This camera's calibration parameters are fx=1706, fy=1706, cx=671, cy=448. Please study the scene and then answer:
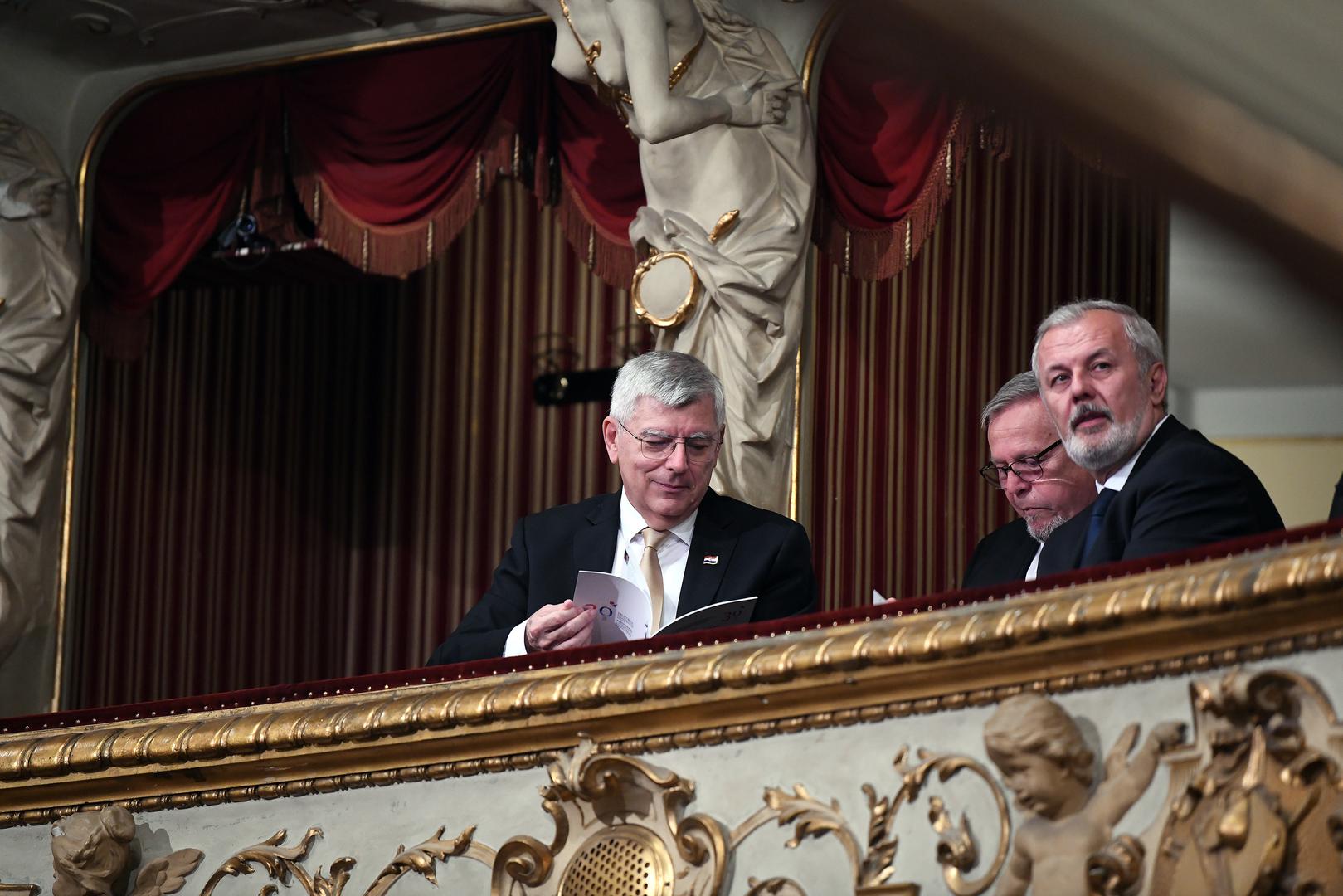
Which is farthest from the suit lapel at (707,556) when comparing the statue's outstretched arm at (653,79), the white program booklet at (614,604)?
the statue's outstretched arm at (653,79)

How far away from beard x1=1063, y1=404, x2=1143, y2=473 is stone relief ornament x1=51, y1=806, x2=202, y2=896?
1.51m

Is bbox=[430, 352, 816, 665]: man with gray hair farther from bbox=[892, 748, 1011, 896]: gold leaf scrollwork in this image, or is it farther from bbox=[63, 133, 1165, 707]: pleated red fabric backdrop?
bbox=[63, 133, 1165, 707]: pleated red fabric backdrop

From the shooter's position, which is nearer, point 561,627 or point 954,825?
point 954,825

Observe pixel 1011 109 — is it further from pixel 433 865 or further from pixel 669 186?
pixel 669 186

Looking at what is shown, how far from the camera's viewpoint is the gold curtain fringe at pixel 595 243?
5.94m

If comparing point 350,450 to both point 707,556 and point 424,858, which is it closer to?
point 707,556

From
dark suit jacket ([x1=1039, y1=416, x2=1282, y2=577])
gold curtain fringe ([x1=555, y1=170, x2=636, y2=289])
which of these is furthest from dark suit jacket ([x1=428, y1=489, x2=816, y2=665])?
gold curtain fringe ([x1=555, y1=170, x2=636, y2=289])

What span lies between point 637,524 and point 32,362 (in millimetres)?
3879

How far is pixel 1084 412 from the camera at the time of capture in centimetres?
274

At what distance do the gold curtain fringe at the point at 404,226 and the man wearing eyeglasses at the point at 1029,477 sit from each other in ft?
10.2

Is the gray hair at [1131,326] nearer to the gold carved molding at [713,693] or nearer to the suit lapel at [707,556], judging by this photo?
the suit lapel at [707,556]

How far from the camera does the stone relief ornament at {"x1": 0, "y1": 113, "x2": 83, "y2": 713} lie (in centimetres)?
634

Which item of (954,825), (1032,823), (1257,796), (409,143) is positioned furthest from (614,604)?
(409,143)

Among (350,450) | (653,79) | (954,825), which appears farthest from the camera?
(350,450)
